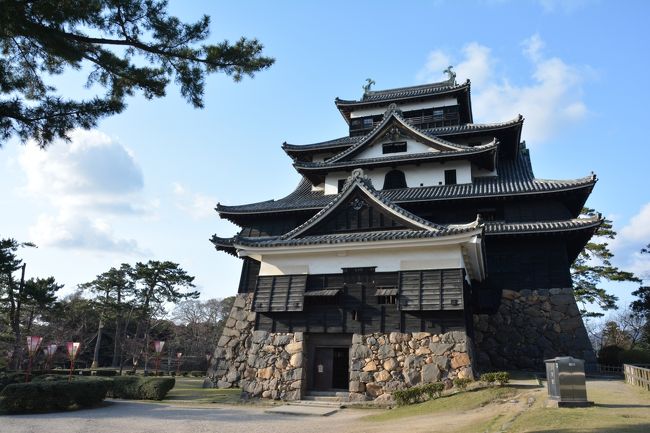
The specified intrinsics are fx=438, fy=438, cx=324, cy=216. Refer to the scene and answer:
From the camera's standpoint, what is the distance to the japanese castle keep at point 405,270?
597 inches

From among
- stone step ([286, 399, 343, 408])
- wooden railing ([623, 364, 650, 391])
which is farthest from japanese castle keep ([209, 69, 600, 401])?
wooden railing ([623, 364, 650, 391])

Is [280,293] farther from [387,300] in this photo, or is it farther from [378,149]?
[378,149]

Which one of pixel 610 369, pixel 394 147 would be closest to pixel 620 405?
pixel 610 369

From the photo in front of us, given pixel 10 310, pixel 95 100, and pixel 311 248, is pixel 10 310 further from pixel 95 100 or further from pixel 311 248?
pixel 95 100

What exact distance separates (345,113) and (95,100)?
2590 centimetres

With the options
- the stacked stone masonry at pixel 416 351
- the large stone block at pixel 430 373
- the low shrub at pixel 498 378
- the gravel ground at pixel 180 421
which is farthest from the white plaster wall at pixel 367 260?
the gravel ground at pixel 180 421

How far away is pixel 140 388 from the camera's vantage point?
19.1 m

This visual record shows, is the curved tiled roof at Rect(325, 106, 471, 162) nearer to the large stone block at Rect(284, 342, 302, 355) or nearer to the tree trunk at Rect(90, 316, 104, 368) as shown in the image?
the large stone block at Rect(284, 342, 302, 355)

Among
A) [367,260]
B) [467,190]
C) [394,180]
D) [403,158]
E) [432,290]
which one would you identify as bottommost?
[432,290]

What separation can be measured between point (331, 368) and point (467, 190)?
437 inches

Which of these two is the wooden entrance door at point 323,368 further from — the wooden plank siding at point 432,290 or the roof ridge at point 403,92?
the roof ridge at point 403,92

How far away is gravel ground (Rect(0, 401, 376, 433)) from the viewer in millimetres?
10766

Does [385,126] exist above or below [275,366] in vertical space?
above

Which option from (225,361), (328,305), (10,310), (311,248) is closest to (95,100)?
(311,248)
